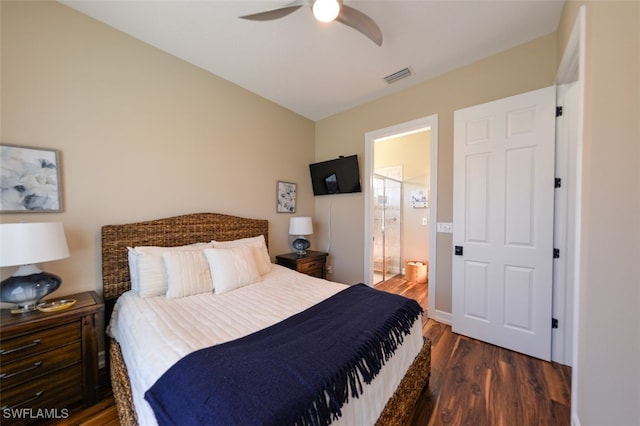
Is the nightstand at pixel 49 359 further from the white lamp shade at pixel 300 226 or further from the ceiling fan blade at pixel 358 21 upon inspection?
the ceiling fan blade at pixel 358 21

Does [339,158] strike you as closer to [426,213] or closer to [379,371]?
[426,213]

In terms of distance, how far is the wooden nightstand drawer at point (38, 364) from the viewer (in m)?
1.27

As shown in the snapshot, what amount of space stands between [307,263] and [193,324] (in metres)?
1.76

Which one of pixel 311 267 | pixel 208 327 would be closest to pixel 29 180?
pixel 208 327

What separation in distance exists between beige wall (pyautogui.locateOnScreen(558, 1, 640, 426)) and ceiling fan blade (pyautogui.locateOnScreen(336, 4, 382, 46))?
Result: 1133mm

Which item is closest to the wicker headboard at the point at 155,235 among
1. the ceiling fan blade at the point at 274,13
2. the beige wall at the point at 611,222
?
the ceiling fan blade at the point at 274,13

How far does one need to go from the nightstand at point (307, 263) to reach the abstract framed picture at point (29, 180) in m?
2.10

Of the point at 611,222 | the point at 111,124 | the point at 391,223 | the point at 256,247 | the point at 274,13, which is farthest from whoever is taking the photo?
the point at 391,223

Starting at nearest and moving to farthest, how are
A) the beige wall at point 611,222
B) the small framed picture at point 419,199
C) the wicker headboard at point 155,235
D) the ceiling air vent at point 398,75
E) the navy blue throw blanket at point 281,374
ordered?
the navy blue throw blanket at point 281,374
the beige wall at point 611,222
the wicker headboard at point 155,235
the ceiling air vent at point 398,75
the small framed picture at point 419,199

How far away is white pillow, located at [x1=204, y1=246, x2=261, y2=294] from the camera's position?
6.29 ft

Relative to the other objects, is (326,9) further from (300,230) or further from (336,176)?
(300,230)

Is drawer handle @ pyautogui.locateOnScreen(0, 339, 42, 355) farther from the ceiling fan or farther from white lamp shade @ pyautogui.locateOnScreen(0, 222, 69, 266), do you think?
the ceiling fan

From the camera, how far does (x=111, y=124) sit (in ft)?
6.31

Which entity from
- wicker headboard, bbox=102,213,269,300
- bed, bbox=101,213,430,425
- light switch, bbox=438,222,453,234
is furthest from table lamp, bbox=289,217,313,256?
light switch, bbox=438,222,453,234
